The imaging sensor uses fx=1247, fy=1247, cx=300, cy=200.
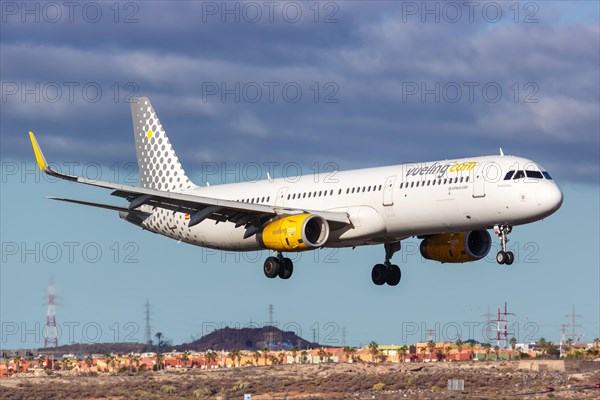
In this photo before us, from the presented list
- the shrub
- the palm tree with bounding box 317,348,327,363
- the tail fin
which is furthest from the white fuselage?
the palm tree with bounding box 317,348,327,363

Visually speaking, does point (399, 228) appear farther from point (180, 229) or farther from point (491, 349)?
point (491, 349)

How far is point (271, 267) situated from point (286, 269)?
2.75 feet

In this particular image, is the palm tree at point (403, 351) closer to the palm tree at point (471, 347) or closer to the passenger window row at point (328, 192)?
the palm tree at point (471, 347)

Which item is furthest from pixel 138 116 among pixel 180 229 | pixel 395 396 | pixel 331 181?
pixel 395 396

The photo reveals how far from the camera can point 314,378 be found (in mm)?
123625

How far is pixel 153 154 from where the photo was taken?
80125mm

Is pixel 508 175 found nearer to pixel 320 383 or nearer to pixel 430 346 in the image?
pixel 320 383

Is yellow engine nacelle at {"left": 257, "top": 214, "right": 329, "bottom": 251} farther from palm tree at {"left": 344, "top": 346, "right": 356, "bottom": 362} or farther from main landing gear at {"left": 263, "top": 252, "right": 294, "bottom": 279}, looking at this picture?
palm tree at {"left": 344, "top": 346, "right": 356, "bottom": 362}

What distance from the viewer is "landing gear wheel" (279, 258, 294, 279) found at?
66.1 meters

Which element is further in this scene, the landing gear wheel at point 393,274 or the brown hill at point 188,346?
the brown hill at point 188,346

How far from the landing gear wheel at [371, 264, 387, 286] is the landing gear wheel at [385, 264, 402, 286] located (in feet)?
0.77

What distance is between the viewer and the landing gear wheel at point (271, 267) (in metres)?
65.8

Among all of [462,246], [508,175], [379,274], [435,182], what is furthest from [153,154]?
[508,175]

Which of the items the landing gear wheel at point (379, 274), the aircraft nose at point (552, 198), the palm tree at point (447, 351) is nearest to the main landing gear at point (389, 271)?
the landing gear wheel at point (379, 274)
